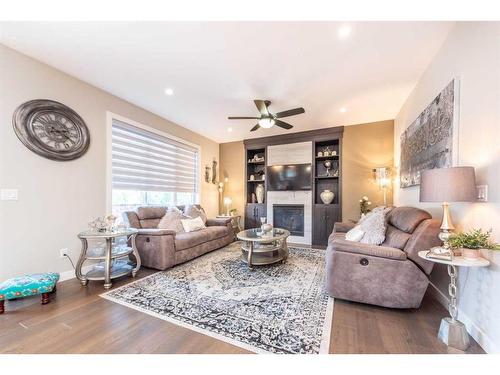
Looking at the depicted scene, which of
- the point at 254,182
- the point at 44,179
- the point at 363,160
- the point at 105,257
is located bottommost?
the point at 105,257

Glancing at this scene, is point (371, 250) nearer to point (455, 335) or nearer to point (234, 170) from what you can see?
point (455, 335)

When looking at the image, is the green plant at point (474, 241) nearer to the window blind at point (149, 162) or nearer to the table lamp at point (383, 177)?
the table lamp at point (383, 177)

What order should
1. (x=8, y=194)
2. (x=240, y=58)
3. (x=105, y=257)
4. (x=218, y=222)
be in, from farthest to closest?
(x=218, y=222) < (x=105, y=257) < (x=240, y=58) < (x=8, y=194)

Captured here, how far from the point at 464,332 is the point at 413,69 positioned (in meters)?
2.80

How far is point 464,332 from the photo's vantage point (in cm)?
142

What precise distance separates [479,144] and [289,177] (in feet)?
11.9

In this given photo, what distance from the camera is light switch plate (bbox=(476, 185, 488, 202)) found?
57.5 inches

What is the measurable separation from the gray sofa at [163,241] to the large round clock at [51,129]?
3.79 feet

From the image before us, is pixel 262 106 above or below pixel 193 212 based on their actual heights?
above

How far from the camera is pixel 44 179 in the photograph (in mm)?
2498

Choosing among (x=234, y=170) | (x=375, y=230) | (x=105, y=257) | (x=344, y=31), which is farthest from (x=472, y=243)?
(x=234, y=170)

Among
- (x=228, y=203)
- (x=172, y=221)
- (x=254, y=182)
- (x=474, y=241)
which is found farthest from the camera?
(x=254, y=182)

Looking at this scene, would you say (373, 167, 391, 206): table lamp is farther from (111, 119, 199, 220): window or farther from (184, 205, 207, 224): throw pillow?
(111, 119, 199, 220): window

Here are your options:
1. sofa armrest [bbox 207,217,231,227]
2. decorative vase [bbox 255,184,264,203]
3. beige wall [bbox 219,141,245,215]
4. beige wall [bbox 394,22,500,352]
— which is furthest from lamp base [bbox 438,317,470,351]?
beige wall [bbox 219,141,245,215]
